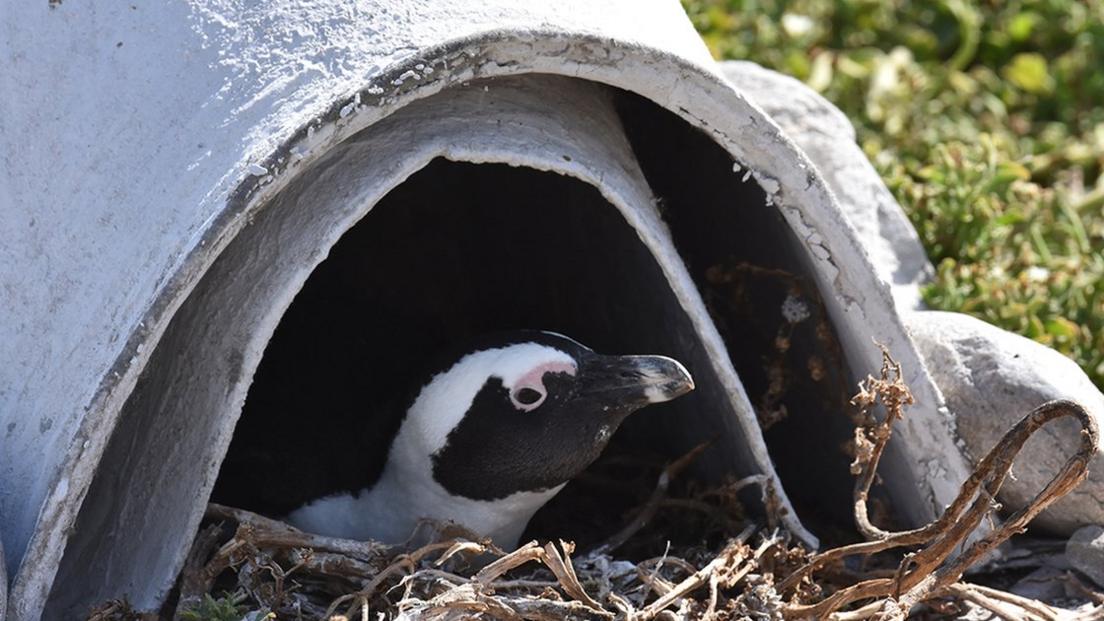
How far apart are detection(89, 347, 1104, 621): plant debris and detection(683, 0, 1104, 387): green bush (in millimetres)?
795

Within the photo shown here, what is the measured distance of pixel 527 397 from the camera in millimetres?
2490

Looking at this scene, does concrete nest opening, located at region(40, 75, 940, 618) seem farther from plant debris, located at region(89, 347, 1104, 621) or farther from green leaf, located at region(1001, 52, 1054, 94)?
green leaf, located at region(1001, 52, 1054, 94)

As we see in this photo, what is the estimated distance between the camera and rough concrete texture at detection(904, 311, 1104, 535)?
2.54 m

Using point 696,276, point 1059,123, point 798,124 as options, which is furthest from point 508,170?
point 1059,123

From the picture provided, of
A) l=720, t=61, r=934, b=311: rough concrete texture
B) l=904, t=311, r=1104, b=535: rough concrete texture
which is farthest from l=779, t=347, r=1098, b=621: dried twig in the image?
l=720, t=61, r=934, b=311: rough concrete texture

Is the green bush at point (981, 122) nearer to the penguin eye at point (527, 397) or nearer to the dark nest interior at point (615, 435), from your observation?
the dark nest interior at point (615, 435)

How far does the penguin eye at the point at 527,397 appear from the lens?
2.48 meters

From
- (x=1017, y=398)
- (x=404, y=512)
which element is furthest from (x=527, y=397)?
(x=1017, y=398)

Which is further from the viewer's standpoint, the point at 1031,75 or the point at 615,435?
the point at 1031,75

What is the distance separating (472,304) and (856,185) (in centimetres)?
81

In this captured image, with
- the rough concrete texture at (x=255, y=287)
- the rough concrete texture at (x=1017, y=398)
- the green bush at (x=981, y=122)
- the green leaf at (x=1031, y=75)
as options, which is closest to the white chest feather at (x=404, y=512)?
the rough concrete texture at (x=255, y=287)

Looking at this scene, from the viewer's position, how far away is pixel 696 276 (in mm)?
2850

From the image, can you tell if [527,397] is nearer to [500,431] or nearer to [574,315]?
[500,431]

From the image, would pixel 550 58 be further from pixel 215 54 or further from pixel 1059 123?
pixel 1059 123
